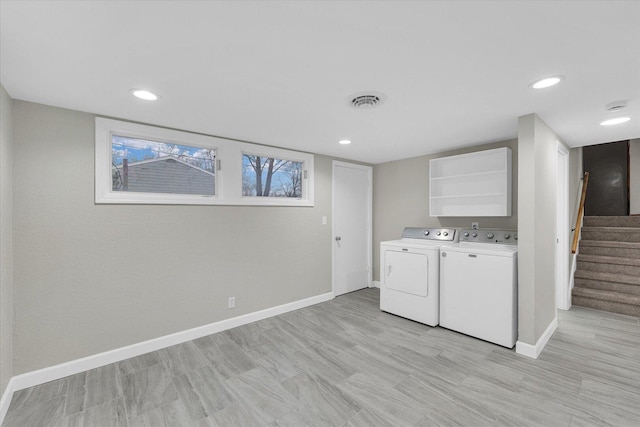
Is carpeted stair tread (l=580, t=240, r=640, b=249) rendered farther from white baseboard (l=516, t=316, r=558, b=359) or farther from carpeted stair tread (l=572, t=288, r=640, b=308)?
white baseboard (l=516, t=316, r=558, b=359)

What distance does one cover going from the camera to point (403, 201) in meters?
4.55

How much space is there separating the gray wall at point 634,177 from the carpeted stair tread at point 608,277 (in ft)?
7.01

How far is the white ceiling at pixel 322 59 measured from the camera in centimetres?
124

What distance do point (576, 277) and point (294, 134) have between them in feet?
15.0

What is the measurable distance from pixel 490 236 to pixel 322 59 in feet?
9.62

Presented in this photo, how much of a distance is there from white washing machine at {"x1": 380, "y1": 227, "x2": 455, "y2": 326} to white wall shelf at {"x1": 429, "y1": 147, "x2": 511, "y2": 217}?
373 millimetres

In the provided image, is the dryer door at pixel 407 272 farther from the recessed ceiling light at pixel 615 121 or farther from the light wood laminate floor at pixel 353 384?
the recessed ceiling light at pixel 615 121

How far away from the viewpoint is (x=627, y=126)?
2816mm

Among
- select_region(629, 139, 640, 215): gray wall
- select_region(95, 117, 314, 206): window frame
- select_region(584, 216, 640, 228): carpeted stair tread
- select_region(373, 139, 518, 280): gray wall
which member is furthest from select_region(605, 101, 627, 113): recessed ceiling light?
select_region(629, 139, 640, 215): gray wall

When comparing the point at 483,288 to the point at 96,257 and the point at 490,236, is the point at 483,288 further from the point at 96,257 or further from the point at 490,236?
the point at 96,257

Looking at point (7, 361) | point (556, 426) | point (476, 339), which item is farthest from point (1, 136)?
point (476, 339)

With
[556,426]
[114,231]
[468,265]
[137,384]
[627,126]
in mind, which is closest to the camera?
[556,426]

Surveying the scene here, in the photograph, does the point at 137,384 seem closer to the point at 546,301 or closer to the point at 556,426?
the point at 556,426

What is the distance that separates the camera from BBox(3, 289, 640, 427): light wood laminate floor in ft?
6.04
